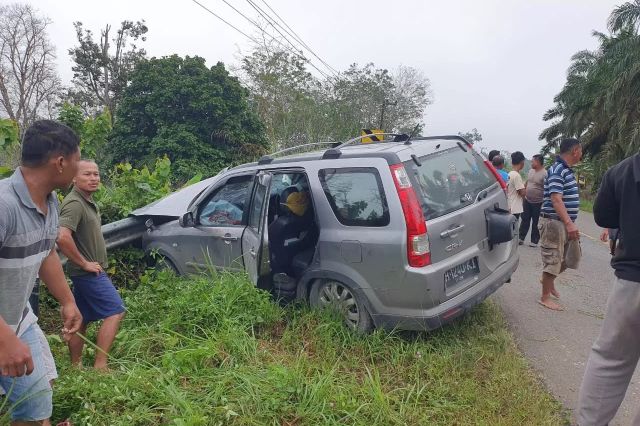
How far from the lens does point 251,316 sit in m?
3.87

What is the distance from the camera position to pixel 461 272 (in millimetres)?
3619

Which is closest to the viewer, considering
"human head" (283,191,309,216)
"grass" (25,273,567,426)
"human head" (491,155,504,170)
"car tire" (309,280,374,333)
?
"grass" (25,273,567,426)

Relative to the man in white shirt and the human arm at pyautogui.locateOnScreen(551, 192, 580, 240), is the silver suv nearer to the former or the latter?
the human arm at pyautogui.locateOnScreen(551, 192, 580, 240)

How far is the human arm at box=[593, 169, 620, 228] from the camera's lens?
2.56m

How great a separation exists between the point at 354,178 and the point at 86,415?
8.18ft

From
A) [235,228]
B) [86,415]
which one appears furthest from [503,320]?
[86,415]

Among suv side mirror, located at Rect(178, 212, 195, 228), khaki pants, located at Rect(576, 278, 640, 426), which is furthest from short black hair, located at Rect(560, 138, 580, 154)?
suv side mirror, located at Rect(178, 212, 195, 228)

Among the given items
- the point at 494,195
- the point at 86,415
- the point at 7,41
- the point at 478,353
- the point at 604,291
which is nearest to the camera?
the point at 86,415

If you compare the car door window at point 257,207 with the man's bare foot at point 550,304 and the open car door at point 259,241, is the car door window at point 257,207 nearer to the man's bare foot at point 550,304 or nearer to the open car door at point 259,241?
the open car door at point 259,241

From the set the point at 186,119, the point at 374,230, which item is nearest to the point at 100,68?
the point at 186,119

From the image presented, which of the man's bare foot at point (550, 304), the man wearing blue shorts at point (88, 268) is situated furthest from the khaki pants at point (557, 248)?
the man wearing blue shorts at point (88, 268)

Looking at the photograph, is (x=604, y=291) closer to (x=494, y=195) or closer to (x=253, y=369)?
(x=494, y=195)

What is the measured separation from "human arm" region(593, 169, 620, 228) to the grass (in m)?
1.28

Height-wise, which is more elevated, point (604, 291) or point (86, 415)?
point (86, 415)
